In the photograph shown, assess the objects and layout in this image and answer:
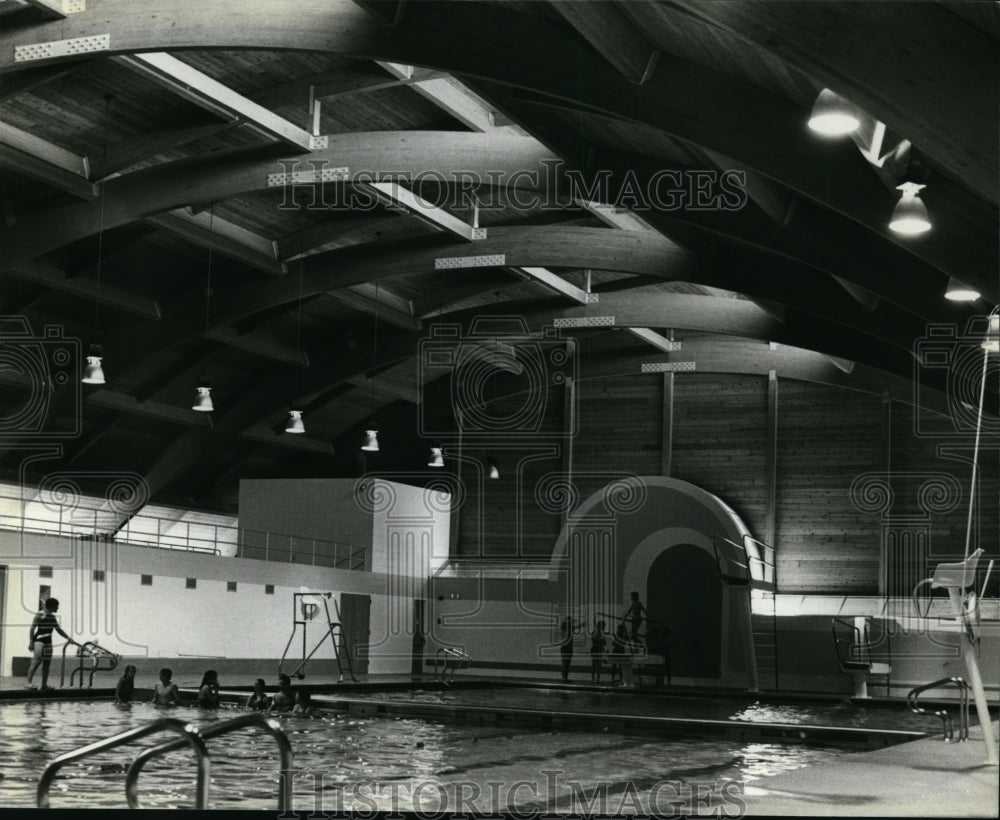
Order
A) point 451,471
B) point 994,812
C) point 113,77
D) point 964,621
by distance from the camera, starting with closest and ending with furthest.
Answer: point 994,812
point 964,621
point 113,77
point 451,471

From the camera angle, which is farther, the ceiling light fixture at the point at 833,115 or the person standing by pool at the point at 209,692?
the person standing by pool at the point at 209,692

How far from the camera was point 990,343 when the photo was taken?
7176mm

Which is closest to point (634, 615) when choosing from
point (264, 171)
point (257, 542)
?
point (257, 542)

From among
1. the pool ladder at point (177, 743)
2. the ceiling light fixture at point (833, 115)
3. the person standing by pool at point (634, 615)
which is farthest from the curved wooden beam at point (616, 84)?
the person standing by pool at point (634, 615)

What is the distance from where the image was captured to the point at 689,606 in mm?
25750

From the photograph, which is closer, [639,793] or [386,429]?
[639,793]

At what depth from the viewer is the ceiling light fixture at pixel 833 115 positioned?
24.9 feet

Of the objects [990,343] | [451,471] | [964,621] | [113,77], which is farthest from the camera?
[451,471]

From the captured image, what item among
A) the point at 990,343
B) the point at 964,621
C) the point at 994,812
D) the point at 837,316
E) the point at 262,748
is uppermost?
the point at 837,316

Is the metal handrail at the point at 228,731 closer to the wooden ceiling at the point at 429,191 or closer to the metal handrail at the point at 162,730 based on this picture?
the metal handrail at the point at 162,730

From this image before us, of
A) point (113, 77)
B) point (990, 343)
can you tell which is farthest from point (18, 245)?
point (990, 343)

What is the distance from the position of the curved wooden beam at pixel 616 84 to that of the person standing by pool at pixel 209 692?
7409 millimetres

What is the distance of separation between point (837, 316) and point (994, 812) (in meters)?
12.0

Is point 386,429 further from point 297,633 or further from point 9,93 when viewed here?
point 9,93
